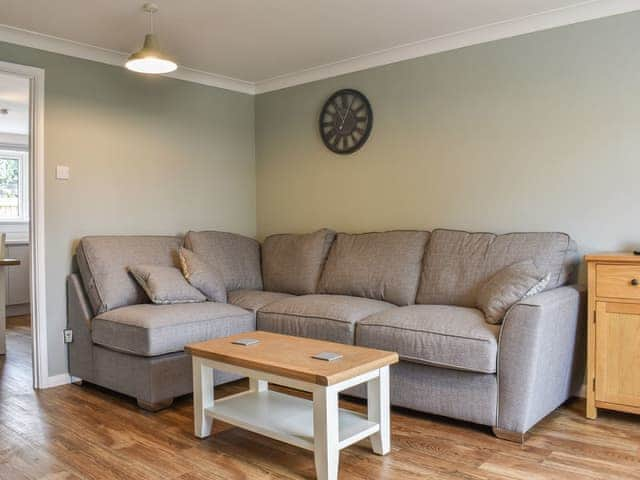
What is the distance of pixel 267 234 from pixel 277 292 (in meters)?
0.85

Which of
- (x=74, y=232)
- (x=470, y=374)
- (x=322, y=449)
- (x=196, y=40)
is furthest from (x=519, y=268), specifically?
(x=74, y=232)

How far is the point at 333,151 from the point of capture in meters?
4.48

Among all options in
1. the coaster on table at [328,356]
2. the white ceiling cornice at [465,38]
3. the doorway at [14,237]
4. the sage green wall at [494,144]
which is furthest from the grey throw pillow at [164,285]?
the white ceiling cornice at [465,38]

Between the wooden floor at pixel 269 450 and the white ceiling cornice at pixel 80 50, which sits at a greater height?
the white ceiling cornice at pixel 80 50

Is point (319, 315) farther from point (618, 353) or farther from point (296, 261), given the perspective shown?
point (618, 353)

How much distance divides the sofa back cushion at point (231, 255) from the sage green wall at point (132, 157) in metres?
0.34

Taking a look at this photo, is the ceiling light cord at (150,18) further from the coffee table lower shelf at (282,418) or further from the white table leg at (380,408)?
the white table leg at (380,408)

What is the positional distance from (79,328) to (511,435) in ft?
8.70

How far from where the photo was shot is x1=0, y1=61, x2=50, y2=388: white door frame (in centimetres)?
364

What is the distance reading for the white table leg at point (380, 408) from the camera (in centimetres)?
247

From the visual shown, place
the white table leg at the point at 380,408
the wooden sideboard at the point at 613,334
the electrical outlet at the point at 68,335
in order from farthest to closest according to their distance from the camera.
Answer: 1. the electrical outlet at the point at 68,335
2. the wooden sideboard at the point at 613,334
3. the white table leg at the point at 380,408

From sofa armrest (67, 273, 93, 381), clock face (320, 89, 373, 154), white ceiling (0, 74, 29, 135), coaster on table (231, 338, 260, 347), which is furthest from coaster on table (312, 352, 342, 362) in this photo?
white ceiling (0, 74, 29, 135)

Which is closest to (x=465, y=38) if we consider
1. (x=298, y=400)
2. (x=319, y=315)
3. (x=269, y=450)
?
(x=319, y=315)

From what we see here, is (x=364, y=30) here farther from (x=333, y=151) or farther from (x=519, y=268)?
(x=519, y=268)
